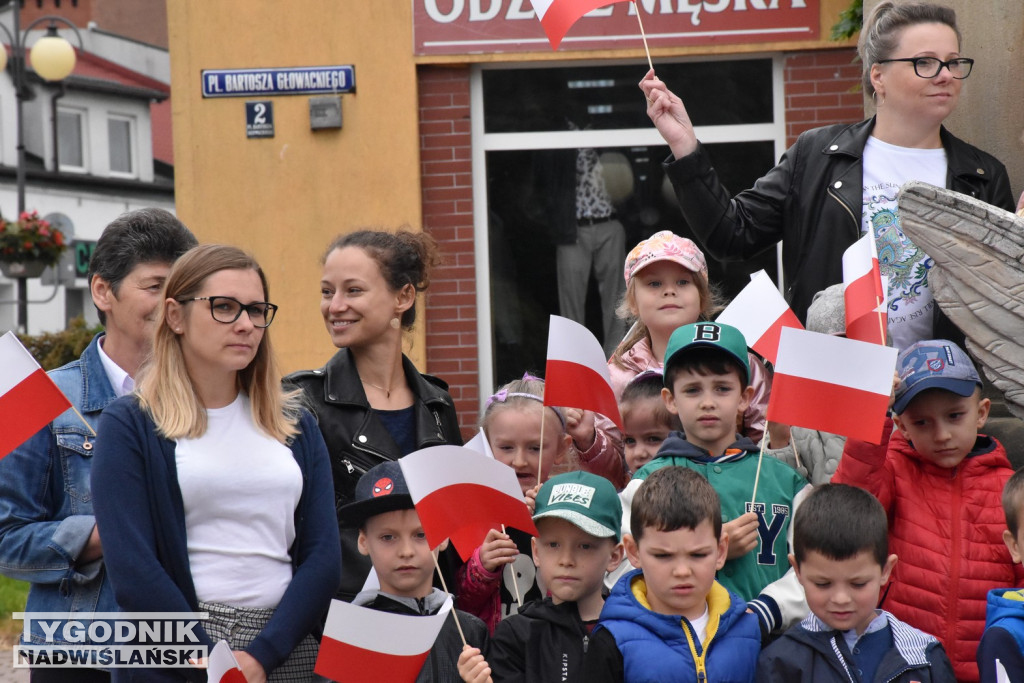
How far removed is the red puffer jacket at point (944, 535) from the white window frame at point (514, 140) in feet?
16.9

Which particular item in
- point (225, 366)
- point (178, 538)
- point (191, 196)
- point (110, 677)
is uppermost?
point (191, 196)

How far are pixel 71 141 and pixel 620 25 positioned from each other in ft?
103

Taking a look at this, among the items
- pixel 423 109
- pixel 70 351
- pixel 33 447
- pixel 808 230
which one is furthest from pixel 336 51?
pixel 70 351

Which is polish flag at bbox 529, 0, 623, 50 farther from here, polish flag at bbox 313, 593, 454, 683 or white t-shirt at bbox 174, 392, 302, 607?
polish flag at bbox 313, 593, 454, 683

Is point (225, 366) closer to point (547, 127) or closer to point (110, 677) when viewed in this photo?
point (110, 677)

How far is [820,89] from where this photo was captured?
8414 mm

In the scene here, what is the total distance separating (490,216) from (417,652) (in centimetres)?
577

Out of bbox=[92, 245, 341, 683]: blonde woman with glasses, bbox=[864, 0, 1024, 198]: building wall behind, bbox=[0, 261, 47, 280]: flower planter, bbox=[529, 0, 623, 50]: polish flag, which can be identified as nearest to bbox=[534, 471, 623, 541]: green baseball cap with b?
bbox=[92, 245, 341, 683]: blonde woman with glasses

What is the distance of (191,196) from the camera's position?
867cm

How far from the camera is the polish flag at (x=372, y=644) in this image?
3131 millimetres

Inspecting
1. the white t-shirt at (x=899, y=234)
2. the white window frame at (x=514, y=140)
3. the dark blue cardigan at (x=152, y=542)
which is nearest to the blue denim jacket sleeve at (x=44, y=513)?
the dark blue cardigan at (x=152, y=542)

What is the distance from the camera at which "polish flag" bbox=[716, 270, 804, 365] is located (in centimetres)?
392

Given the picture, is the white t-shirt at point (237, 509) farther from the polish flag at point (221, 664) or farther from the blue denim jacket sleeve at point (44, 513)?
the blue denim jacket sleeve at point (44, 513)

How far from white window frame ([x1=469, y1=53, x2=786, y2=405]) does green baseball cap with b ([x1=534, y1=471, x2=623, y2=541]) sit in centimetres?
509
